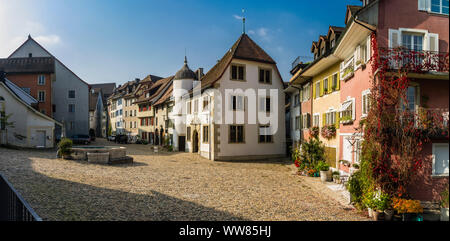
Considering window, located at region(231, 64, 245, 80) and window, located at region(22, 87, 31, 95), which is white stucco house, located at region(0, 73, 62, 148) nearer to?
window, located at region(22, 87, 31, 95)

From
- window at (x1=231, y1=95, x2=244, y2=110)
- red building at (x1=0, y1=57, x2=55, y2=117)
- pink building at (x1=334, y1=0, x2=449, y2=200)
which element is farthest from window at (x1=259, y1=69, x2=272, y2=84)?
red building at (x1=0, y1=57, x2=55, y2=117)

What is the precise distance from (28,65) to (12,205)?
37.1m

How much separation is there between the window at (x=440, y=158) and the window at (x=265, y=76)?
19.7 metres

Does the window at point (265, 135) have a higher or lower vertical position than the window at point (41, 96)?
lower

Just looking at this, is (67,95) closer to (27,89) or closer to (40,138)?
(27,89)

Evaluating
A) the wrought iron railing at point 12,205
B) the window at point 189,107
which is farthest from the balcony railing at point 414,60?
the window at point 189,107

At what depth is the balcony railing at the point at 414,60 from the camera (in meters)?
2.14

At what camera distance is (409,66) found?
2.34 meters

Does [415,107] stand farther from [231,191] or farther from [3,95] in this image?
[3,95]

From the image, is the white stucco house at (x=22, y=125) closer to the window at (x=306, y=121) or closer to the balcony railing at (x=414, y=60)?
the window at (x=306, y=121)

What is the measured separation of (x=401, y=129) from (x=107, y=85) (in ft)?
280

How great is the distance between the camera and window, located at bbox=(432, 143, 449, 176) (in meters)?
2.08

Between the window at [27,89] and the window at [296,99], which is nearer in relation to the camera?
the window at [296,99]
